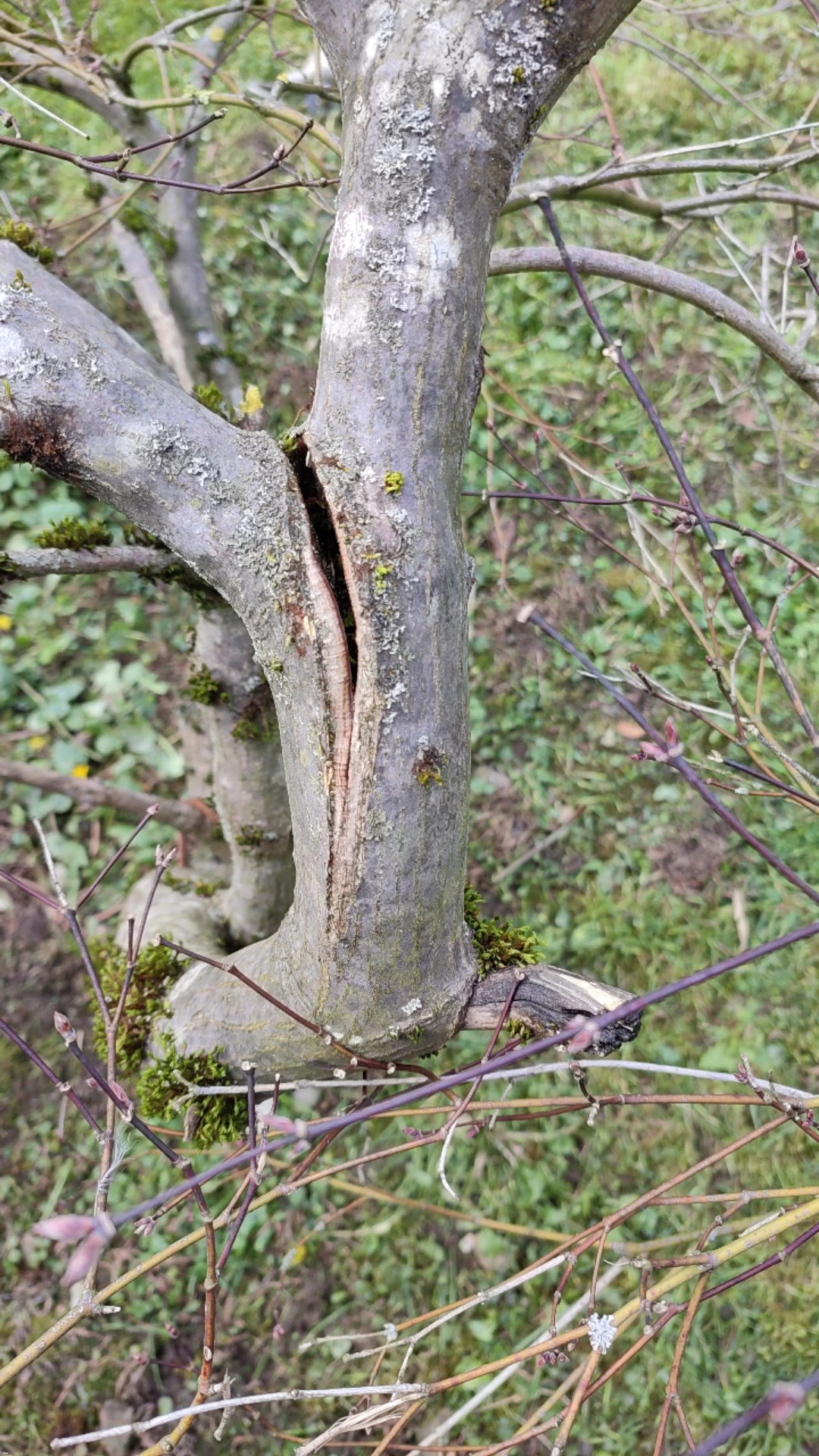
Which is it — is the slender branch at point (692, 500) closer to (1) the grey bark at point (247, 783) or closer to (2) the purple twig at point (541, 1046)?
(2) the purple twig at point (541, 1046)

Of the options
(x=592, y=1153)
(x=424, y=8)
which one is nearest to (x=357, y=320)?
(x=424, y=8)

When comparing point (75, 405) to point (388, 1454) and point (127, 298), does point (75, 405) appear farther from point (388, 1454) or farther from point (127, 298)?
point (388, 1454)

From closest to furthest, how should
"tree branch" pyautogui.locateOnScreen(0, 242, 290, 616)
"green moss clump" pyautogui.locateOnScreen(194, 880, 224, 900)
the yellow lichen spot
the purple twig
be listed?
the purple twig < "tree branch" pyautogui.locateOnScreen(0, 242, 290, 616) < the yellow lichen spot < "green moss clump" pyautogui.locateOnScreen(194, 880, 224, 900)

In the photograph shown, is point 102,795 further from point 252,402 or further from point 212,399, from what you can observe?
point 252,402

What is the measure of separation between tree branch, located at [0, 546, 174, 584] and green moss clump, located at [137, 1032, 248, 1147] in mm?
1018

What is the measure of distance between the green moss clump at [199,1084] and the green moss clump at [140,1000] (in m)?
0.22

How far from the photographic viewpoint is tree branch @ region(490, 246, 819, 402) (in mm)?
1843

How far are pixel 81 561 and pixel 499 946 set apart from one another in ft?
3.75

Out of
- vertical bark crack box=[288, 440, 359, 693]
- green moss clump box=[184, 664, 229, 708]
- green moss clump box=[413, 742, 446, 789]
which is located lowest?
green moss clump box=[413, 742, 446, 789]

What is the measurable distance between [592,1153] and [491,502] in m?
2.52

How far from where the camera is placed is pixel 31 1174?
3.08m

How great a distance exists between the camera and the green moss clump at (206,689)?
2160 millimetres

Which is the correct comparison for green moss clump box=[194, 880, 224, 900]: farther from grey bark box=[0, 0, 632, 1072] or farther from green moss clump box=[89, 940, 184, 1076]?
grey bark box=[0, 0, 632, 1072]

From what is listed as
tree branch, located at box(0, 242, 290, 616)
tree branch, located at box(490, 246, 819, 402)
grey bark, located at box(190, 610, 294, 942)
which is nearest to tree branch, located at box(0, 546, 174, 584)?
grey bark, located at box(190, 610, 294, 942)
